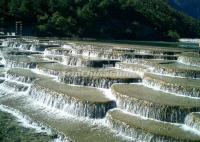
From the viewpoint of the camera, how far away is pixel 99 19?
299 feet

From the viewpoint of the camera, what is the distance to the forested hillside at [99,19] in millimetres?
75812

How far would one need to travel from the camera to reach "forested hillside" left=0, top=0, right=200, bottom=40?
75812 millimetres

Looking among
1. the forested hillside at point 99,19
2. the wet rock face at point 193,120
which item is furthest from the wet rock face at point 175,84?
the forested hillside at point 99,19

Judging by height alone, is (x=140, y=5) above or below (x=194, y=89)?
above

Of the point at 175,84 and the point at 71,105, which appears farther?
the point at 175,84

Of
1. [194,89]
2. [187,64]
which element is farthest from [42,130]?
[187,64]

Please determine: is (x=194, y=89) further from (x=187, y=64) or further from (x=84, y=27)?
(x=84, y=27)

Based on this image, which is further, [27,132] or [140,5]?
[140,5]

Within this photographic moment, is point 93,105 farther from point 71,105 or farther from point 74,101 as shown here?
point 71,105

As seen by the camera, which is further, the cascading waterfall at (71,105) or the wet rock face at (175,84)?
the wet rock face at (175,84)

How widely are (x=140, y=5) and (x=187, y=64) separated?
71.6 metres

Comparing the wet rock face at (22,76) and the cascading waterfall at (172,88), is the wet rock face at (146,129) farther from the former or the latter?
the wet rock face at (22,76)

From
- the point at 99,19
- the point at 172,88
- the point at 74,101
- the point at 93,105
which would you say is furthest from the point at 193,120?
the point at 99,19

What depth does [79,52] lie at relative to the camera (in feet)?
139
